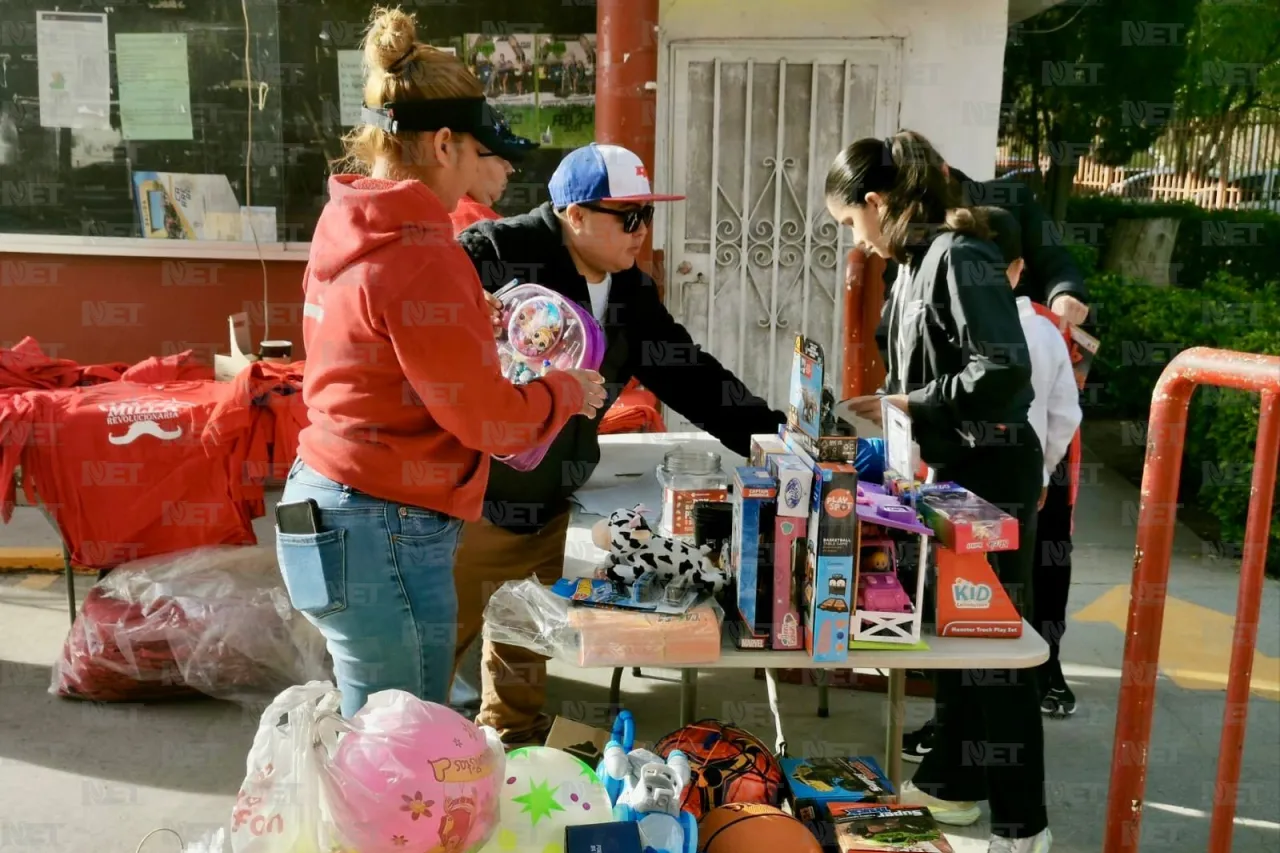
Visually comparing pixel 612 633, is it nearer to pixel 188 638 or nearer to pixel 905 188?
pixel 905 188

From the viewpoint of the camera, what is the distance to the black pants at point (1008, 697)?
108 inches

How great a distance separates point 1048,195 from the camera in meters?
11.1

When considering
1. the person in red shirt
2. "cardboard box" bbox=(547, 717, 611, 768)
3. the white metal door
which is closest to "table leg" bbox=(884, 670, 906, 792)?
"cardboard box" bbox=(547, 717, 611, 768)

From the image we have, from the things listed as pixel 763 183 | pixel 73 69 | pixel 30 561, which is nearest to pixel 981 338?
pixel 763 183

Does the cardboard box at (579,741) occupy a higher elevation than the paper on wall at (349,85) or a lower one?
lower

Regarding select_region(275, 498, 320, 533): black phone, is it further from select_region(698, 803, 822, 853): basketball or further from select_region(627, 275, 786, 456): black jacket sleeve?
select_region(627, 275, 786, 456): black jacket sleeve

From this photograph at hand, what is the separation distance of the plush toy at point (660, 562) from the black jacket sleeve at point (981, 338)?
2.44 ft

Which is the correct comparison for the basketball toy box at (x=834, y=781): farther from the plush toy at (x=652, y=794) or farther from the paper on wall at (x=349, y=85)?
the paper on wall at (x=349, y=85)

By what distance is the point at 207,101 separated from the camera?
5.84 m

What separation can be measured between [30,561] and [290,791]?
4.29m

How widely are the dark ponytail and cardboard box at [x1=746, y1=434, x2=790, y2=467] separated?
68cm

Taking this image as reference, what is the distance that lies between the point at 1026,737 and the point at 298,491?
184cm

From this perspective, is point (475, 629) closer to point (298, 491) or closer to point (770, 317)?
point (298, 491)

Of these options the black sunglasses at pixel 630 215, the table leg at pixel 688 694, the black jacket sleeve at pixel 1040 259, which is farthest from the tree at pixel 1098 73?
the table leg at pixel 688 694
